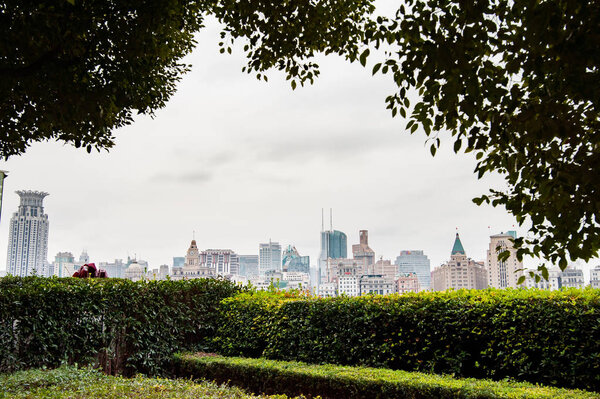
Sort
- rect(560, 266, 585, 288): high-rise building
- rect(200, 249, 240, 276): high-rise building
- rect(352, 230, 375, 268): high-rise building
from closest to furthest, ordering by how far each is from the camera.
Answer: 1. rect(560, 266, 585, 288): high-rise building
2. rect(200, 249, 240, 276): high-rise building
3. rect(352, 230, 375, 268): high-rise building

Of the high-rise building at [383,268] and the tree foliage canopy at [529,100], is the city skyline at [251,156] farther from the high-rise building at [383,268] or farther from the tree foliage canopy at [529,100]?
the high-rise building at [383,268]

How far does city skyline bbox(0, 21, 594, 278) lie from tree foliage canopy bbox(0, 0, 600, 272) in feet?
0.87

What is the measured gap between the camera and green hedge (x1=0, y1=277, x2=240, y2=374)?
6344 mm

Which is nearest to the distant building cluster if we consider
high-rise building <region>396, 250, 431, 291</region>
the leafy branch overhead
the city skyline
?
the city skyline

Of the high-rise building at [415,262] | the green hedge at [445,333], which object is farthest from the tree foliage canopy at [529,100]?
the high-rise building at [415,262]

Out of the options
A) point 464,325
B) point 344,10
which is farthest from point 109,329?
point 344,10

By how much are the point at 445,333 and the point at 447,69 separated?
4.43 metres

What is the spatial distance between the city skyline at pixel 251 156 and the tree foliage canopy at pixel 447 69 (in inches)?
10.5

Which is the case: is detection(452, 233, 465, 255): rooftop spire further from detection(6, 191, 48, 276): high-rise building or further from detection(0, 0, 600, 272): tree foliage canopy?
detection(0, 0, 600, 272): tree foliage canopy

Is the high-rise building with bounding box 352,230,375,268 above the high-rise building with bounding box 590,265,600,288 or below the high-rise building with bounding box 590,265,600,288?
above

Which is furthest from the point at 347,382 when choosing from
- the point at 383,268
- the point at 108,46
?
the point at 383,268

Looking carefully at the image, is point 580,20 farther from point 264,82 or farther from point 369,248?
point 369,248

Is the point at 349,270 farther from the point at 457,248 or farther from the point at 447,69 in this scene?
the point at 447,69

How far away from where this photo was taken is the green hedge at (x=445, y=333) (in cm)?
525
